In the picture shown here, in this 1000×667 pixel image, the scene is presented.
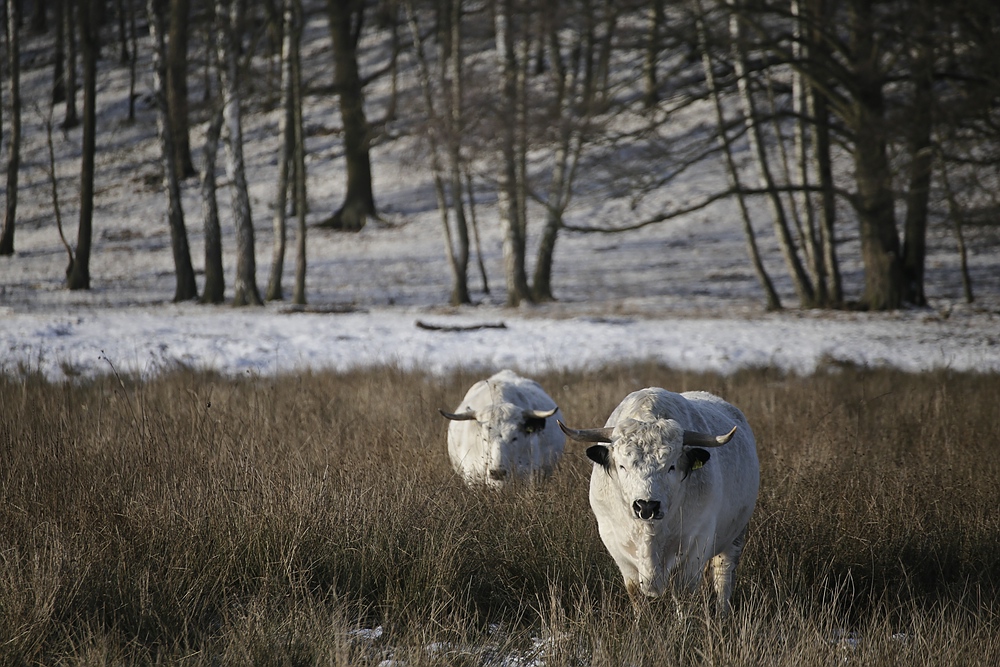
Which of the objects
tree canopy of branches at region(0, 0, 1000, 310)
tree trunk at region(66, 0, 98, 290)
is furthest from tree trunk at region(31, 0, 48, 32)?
tree trunk at region(66, 0, 98, 290)

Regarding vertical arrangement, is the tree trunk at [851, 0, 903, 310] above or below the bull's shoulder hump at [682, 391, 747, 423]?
above

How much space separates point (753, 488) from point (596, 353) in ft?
25.7

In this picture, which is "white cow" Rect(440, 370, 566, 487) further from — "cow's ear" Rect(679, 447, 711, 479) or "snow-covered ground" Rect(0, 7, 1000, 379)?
"snow-covered ground" Rect(0, 7, 1000, 379)

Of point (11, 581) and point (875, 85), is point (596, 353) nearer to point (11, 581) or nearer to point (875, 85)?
point (875, 85)

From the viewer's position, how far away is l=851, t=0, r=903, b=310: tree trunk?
14234 millimetres

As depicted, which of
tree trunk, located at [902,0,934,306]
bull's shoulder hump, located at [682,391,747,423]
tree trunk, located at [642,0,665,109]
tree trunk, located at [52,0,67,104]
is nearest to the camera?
bull's shoulder hump, located at [682,391,747,423]

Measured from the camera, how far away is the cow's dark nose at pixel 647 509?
3543 millimetres

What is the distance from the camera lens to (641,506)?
3555mm

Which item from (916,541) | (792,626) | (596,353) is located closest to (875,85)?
(596,353)

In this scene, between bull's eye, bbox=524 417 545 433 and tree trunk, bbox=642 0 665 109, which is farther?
tree trunk, bbox=642 0 665 109

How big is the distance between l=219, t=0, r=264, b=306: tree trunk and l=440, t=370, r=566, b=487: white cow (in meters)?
13.8

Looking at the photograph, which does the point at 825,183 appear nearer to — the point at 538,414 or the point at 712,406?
the point at 538,414

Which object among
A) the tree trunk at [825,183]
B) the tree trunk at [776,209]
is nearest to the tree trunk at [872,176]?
the tree trunk at [825,183]

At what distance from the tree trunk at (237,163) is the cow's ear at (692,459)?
16784 millimetres
